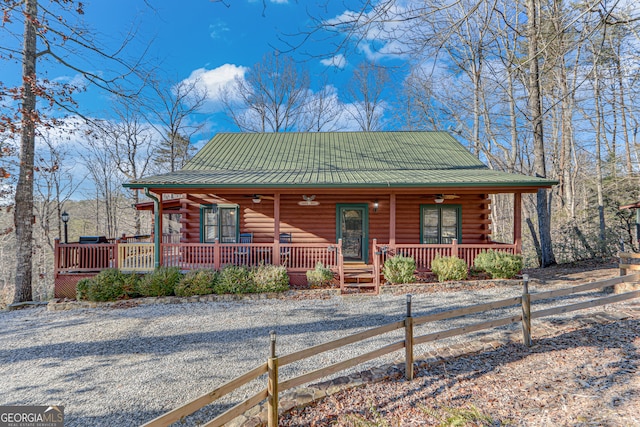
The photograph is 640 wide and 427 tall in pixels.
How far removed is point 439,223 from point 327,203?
4252mm

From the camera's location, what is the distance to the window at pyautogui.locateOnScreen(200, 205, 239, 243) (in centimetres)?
1060

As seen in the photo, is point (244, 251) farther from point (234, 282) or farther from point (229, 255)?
point (234, 282)

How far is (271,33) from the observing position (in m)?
3.49

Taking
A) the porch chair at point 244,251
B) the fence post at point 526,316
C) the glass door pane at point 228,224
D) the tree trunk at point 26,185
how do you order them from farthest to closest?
the glass door pane at point 228,224
the porch chair at point 244,251
the tree trunk at point 26,185
the fence post at point 526,316

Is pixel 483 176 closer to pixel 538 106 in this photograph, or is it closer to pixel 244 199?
pixel 538 106

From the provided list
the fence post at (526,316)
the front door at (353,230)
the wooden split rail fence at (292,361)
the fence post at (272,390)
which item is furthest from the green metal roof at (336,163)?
the fence post at (272,390)

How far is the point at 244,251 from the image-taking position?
948 cm

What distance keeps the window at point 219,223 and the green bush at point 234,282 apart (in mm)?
2740

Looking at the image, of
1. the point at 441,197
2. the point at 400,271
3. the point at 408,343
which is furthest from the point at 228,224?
the point at 408,343

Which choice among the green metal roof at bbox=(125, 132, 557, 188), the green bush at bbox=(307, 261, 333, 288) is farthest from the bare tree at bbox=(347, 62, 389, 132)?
the green bush at bbox=(307, 261, 333, 288)

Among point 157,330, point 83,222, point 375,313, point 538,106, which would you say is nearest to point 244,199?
point 157,330

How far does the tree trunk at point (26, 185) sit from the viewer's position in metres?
7.77

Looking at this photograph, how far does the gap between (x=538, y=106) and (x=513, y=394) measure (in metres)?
12.0

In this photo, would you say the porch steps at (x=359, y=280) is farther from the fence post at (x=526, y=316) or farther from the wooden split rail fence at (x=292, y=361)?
the wooden split rail fence at (x=292, y=361)
